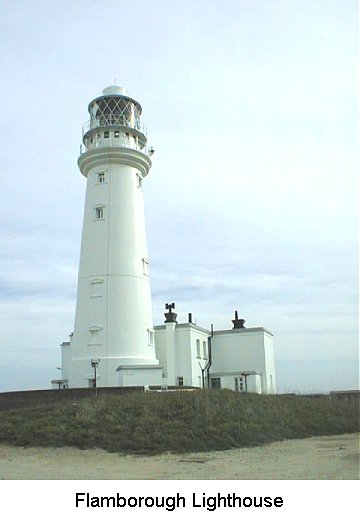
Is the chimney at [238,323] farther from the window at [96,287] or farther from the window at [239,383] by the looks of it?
the window at [96,287]

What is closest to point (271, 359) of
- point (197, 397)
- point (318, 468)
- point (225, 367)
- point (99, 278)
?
point (225, 367)

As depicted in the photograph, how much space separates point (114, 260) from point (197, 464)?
571 inches

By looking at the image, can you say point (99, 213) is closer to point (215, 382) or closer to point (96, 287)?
point (96, 287)

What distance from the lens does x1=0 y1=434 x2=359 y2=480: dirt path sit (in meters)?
11.8

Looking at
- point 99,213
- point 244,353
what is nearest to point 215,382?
point 244,353

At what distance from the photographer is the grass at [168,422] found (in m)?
16.2

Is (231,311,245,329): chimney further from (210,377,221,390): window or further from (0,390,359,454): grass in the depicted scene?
(0,390,359,454): grass

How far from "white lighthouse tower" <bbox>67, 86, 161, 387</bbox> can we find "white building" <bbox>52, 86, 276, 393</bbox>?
5cm

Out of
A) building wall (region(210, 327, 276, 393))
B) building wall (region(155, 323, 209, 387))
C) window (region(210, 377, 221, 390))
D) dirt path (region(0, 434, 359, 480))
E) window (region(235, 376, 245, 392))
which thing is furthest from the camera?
building wall (region(210, 327, 276, 393))

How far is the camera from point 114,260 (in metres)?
26.8

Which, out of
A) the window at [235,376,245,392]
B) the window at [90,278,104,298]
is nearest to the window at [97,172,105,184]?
the window at [90,278,104,298]

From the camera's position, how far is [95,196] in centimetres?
2794

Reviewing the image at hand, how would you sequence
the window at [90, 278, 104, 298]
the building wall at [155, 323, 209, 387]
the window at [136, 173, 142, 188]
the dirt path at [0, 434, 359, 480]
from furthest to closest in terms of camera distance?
the building wall at [155, 323, 209, 387], the window at [136, 173, 142, 188], the window at [90, 278, 104, 298], the dirt path at [0, 434, 359, 480]

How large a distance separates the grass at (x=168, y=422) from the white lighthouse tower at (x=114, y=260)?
12.9ft
